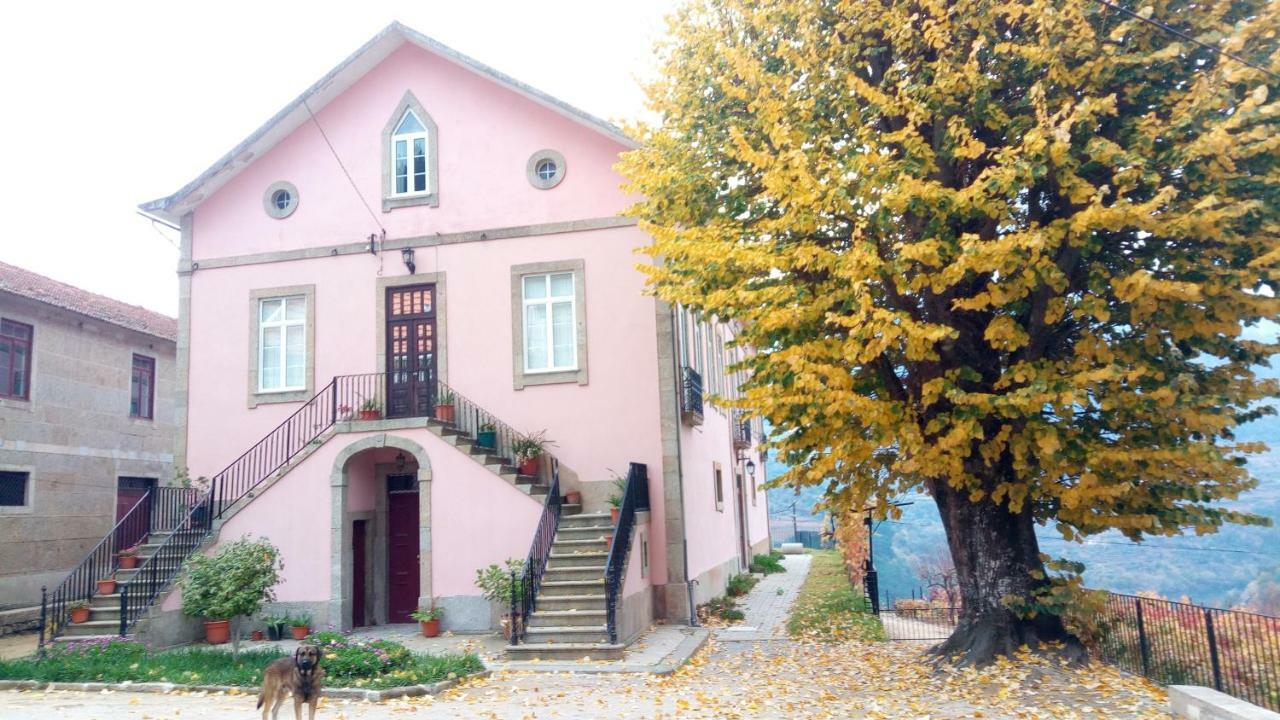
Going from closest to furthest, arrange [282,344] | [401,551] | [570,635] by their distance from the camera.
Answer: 1. [570,635]
2. [401,551]
3. [282,344]

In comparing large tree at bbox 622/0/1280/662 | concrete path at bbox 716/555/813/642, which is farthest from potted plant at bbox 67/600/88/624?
large tree at bbox 622/0/1280/662

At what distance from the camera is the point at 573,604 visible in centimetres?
1284

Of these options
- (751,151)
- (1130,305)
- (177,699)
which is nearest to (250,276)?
(177,699)

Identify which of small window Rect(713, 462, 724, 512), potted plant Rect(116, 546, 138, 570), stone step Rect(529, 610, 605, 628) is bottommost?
stone step Rect(529, 610, 605, 628)

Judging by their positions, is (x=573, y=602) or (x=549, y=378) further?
(x=549, y=378)

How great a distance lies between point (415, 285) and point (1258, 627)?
517 inches

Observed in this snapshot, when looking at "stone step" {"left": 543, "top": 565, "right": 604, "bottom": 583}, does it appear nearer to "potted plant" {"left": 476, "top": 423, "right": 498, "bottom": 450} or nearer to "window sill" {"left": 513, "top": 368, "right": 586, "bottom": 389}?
"potted plant" {"left": 476, "top": 423, "right": 498, "bottom": 450}

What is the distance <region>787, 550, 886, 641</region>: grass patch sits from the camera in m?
14.3

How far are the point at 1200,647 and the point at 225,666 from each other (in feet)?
36.1

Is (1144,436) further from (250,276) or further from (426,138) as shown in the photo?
(250,276)

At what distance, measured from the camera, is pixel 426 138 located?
16750 millimetres

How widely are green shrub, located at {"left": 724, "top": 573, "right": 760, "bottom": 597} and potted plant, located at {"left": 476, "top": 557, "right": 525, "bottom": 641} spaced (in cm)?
721

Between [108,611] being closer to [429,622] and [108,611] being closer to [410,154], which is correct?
[429,622]

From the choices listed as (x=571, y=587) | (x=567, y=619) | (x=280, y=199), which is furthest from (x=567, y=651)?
(x=280, y=199)
